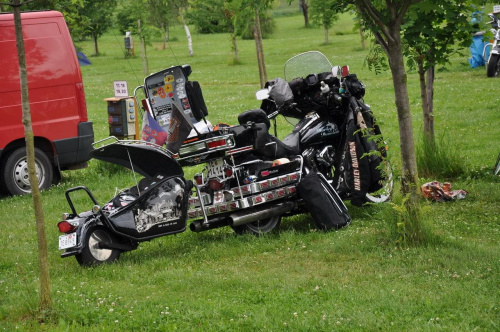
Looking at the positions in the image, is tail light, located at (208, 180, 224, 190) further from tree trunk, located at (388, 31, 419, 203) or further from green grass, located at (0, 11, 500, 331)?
tree trunk, located at (388, 31, 419, 203)

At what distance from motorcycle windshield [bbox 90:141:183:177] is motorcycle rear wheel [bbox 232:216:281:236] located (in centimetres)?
104

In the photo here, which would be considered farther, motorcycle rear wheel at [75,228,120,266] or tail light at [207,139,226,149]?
tail light at [207,139,226,149]

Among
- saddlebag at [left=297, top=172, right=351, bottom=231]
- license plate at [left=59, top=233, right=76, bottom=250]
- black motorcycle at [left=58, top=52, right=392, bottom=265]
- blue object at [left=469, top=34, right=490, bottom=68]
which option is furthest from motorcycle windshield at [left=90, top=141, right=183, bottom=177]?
blue object at [left=469, top=34, right=490, bottom=68]

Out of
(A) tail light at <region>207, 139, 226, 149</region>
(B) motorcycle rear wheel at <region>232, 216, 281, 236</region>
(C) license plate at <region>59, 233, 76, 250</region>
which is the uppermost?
(A) tail light at <region>207, 139, 226, 149</region>

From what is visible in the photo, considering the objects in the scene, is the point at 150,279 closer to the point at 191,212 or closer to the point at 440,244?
the point at 191,212

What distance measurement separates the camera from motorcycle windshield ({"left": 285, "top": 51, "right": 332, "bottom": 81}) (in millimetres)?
9781

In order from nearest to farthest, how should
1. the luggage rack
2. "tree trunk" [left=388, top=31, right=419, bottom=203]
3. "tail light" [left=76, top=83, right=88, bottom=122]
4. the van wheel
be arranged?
"tree trunk" [left=388, top=31, right=419, bottom=203] → the luggage rack → the van wheel → "tail light" [left=76, top=83, right=88, bottom=122]

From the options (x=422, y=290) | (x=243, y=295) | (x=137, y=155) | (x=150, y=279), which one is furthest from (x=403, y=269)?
(x=137, y=155)

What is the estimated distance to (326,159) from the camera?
916cm

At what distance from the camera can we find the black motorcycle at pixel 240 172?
7496 millimetres

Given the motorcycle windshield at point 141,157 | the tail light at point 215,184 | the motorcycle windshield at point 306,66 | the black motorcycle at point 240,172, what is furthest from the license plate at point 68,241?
the motorcycle windshield at point 306,66

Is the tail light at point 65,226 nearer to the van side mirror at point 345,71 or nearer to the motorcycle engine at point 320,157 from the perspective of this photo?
the motorcycle engine at point 320,157

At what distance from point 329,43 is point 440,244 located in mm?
38552

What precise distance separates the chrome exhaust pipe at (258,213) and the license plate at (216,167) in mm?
458
